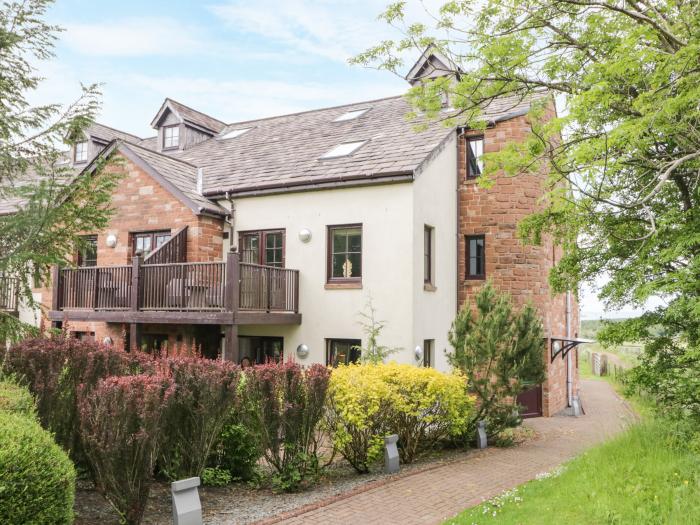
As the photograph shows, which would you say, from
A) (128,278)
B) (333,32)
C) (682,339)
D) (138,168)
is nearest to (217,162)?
(138,168)

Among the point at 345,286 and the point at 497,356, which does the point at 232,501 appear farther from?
the point at 345,286

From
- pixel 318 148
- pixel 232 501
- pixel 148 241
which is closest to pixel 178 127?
pixel 148 241

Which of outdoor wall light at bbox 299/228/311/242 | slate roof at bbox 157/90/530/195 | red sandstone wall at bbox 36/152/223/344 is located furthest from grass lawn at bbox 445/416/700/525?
red sandstone wall at bbox 36/152/223/344

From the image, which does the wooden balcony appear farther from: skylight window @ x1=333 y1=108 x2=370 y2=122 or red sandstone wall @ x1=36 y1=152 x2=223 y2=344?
skylight window @ x1=333 y1=108 x2=370 y2=122

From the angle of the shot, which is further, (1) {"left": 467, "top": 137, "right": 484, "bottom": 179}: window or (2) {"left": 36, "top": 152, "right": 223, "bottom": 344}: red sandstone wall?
(1) {"left": 467, "top": 137, "right": 484, "bottom": 179}: window

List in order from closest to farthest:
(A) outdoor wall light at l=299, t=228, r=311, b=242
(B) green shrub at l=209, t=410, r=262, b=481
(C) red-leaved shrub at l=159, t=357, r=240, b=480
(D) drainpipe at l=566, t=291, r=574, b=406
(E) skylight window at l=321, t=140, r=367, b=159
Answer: (C) red-leaved shrub at l=159, t=357, r=240, b=480 → (B) green shrub at l=209, t=410, r=262, b=481 → (A) outdoor wall light at l=299, t=228, r=311, b=242 → (E) skylight window at l=321, t=140, r=367, b=159 → (D) drainpipe at l=566, t=291, r=574, b=406

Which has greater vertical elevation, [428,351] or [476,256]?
[476,256]

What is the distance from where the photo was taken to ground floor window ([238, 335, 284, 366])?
1550 centimetres

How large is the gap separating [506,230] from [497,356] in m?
6.01

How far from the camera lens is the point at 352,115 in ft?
67.4

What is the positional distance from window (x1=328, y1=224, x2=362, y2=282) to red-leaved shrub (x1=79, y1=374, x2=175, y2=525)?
8.72m

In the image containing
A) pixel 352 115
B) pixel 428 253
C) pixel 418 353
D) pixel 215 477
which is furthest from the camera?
pixel 352 115

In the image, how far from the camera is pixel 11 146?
9.01m

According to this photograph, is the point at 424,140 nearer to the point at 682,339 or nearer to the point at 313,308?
the point at 313,308
